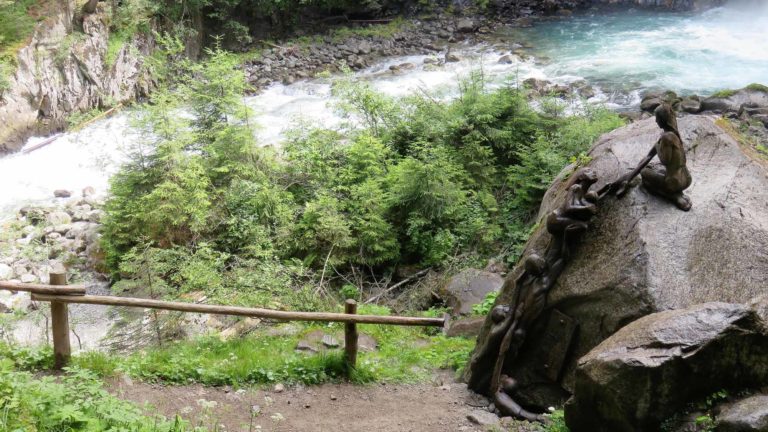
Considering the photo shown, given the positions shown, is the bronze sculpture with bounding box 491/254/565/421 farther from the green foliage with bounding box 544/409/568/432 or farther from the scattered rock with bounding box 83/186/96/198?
the scattered rock with bounding box 83/186/96/198

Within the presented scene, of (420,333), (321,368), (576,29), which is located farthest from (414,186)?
(576,29)

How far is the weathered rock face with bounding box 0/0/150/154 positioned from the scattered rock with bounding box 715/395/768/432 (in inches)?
623

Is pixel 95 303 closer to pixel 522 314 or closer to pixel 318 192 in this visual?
pixel 522 314

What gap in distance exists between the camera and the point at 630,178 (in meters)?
6.45

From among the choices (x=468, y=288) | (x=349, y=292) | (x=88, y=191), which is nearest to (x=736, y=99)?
(x=468, y=288)

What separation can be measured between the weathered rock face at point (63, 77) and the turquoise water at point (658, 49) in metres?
13.8

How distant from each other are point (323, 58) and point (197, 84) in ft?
35.7

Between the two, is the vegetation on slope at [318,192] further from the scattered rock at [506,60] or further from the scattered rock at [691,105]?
the scattered rock at [506,60]

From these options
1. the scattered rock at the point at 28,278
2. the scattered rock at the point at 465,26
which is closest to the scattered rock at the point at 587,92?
the scattered rock at the point at 465,26

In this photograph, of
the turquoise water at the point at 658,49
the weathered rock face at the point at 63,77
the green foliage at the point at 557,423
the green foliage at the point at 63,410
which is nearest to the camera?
the green foliage at the point at 63,410

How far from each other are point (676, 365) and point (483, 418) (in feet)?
7.50

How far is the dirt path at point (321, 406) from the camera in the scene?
6109 mm

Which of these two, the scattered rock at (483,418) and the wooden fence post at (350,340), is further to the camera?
the wooden fence post at (350,340)

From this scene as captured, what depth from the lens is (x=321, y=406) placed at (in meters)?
6.62
